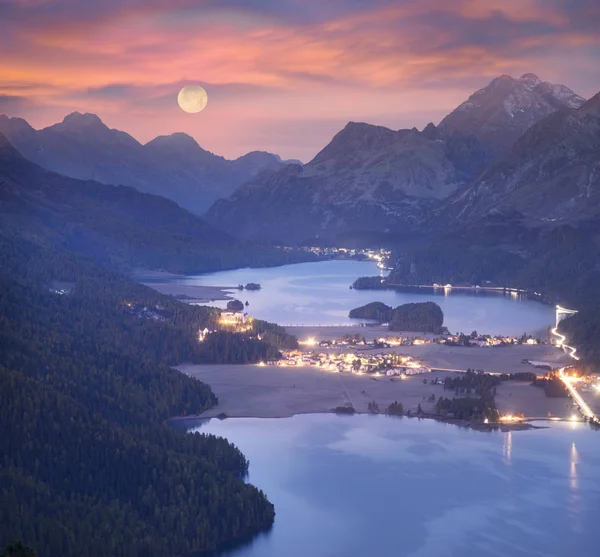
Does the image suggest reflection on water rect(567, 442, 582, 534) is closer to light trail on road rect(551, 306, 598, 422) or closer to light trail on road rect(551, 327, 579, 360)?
light trail on road rect(551, 306, 598, 422)

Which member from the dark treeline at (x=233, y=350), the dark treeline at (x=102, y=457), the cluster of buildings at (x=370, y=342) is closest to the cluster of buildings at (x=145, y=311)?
the dark treeline at (x=233, y=350)

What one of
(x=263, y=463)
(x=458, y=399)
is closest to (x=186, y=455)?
(x=263, y=463)

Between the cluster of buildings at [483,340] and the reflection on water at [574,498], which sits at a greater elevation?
the cluster of buildings at [483,340]

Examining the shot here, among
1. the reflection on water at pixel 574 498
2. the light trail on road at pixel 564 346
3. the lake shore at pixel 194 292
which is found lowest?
the reflection on water at pixel 574 498

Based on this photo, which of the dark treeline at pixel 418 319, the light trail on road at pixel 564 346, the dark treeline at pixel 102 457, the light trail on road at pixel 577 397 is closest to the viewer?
the dark treeline at pixel 102 457

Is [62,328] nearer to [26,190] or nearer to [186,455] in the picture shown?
[186,455]

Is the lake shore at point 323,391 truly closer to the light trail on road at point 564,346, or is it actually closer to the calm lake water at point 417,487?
the calm lake water at point 417,487
